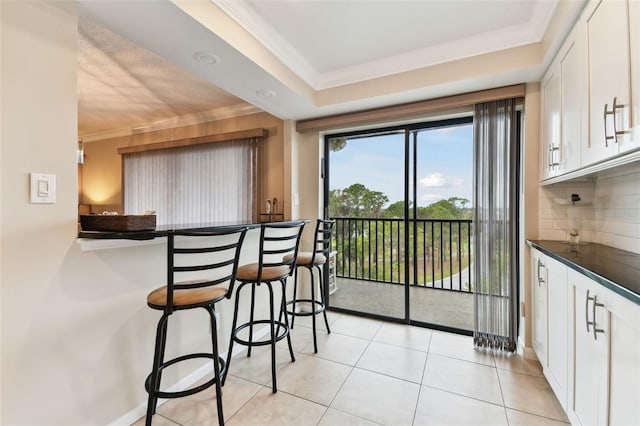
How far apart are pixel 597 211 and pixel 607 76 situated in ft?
3.91

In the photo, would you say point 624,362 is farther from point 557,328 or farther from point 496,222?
point 496,222

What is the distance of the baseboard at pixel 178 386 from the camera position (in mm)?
1599

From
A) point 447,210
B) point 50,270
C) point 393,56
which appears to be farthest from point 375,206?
point 50,270

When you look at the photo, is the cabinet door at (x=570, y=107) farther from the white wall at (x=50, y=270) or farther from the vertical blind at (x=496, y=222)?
the white wall at (x=50, y=270)

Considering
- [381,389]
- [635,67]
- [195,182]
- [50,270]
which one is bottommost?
[381,389]

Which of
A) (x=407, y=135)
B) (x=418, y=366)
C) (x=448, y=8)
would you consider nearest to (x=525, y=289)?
(x=418, y=366)

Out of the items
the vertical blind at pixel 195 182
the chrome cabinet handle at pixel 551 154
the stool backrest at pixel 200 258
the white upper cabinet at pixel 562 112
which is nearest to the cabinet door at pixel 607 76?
the white upper cabinet at pixel 562 112

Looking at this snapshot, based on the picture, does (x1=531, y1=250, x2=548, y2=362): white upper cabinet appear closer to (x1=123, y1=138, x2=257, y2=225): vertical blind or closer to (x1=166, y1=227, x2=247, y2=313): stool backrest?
(x1=166, y1=227, x2=247, y2=313): stool backrest

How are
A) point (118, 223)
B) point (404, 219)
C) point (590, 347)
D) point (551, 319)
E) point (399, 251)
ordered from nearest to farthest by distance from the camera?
point (590, 347) → point (118, 223) → point (551, 319) → point (404, 219) → point (399, 251)

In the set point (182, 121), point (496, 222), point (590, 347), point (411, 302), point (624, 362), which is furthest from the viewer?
point (182, 121)

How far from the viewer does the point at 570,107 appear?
5.59 ft

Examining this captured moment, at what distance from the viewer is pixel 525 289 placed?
7.61 ft

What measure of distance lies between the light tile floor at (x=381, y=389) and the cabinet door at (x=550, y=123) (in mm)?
1535

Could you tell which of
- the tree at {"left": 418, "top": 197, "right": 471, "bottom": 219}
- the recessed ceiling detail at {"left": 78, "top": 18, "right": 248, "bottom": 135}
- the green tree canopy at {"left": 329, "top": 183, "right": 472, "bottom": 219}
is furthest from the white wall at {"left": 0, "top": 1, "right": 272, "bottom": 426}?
the tree at {"left": 418, "top": 197, "right": 471, "bottom": 219}
